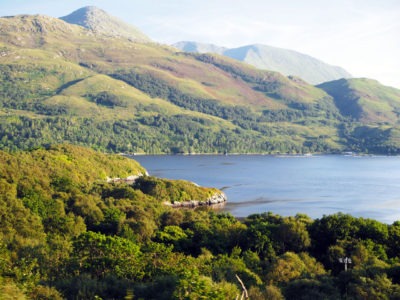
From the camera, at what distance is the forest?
29922 millimetres

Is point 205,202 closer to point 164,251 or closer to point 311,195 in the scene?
point 311,195

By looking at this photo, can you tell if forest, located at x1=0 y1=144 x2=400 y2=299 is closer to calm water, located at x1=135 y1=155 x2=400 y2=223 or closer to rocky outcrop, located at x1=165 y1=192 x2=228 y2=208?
rocky outcrop, located at x1=165 y1=192 x2=228 y2=208

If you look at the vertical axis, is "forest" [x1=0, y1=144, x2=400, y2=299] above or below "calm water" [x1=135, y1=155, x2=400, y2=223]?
above

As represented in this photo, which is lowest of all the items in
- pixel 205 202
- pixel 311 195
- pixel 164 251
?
pixel 205 202

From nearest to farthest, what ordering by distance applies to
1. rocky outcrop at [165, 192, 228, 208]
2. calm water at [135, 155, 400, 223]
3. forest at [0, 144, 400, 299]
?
forest at [0, 144, 400, 299], calm water at [135, 155, 400, 223], rocky outcrop at [165, 192, 228, 208]

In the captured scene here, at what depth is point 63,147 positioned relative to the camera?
160 metres

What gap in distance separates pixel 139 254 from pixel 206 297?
1815cm

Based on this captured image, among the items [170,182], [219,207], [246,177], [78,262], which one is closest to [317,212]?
[219,207]

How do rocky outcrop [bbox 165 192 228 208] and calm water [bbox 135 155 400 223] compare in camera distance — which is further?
rocky outcrop [bbox 165 192 228 208]

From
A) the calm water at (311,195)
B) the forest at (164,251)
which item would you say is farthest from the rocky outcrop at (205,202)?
the forest at (164,251)

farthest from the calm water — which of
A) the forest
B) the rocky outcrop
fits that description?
the forest

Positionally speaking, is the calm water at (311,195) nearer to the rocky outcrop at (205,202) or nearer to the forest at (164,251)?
the rocky outcrop at (205,202)

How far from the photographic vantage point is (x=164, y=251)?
42844 mm

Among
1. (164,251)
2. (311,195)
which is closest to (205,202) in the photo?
(311,195)
